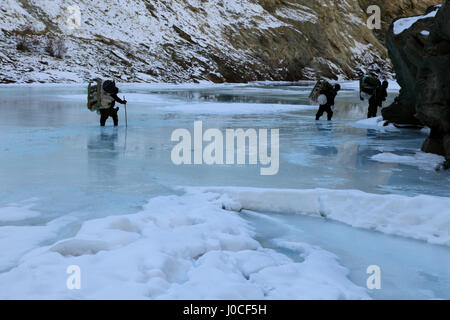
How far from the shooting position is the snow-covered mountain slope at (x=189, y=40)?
45562 mm

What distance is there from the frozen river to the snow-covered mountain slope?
36063 millimetres

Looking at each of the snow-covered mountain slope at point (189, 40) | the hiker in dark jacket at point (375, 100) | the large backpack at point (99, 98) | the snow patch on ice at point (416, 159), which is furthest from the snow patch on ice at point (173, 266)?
the snow-covered mountain slope at point (189, 40)

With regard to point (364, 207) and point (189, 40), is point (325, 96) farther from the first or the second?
point (189, 40)

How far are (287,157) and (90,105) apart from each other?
612cm

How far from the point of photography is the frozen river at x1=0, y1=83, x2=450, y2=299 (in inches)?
131

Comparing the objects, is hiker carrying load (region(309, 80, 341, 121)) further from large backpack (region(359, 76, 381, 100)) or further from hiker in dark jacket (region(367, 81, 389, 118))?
hiker in dark jacket (region(367, 81, 389, 118))

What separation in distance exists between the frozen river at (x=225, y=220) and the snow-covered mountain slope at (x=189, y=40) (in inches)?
1420

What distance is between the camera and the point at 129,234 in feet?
13.6

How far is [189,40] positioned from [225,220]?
55.3m

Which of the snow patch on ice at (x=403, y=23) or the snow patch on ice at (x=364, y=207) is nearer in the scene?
the snow patch on ice at (x=364, y=207)

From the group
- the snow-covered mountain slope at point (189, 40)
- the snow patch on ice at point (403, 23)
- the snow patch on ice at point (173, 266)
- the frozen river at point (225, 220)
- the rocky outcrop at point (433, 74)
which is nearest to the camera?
the snow patch on ice at point (173, 266)

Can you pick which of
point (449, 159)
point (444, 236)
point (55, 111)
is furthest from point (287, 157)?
point (55, 111)

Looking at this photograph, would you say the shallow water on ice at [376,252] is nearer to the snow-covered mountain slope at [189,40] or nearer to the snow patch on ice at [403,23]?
the snow patch on ice at [403,23]

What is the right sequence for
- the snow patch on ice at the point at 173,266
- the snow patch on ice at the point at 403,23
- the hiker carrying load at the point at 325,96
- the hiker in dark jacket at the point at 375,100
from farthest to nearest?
the hiker in dark jacket at the point at 375,100, the hiker carrying load at the point at 325,96, the snow patch on ice at the point at 403,23, the snow patch on ice at the point at 173,266
